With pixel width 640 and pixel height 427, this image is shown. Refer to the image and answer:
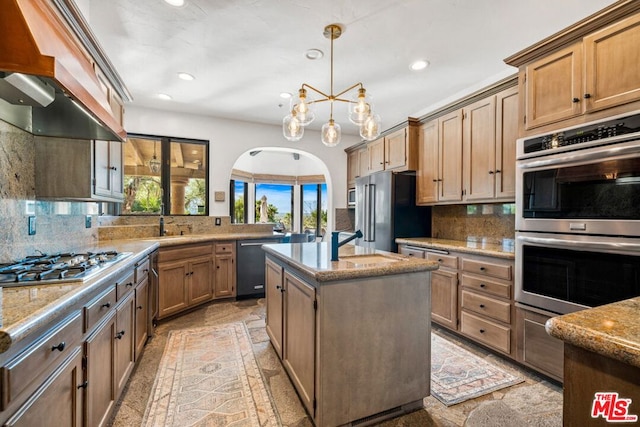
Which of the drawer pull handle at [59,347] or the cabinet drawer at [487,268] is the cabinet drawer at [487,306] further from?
the drawer pull handle at [59,347]

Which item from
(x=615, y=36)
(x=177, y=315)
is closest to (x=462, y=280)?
(x=615, y=36)

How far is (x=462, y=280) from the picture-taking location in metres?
2.82

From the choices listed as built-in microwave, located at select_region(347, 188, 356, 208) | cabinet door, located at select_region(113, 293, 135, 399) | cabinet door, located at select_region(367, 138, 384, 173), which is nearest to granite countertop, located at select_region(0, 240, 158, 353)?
cabinet door, located at select_region(113, 293, 135, 399)

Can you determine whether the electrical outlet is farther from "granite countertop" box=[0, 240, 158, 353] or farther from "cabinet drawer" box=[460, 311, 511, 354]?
"cabinet drawer" box=[460, 311, 511, 354]

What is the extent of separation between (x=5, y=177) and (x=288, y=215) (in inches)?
257

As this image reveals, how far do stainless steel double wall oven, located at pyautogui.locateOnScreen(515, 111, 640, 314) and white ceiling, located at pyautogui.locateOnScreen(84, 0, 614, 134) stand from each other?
97 cm

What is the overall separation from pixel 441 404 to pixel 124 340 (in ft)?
6.86

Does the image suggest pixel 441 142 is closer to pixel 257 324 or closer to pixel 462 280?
pixel 462 280

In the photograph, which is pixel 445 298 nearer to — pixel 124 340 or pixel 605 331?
pixel 605 331

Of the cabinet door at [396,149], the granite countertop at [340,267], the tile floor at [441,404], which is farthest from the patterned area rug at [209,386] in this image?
the cabinet door at [396,149]

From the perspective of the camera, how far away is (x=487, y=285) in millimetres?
2566

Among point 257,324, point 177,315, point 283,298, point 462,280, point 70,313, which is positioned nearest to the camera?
point 70,313
